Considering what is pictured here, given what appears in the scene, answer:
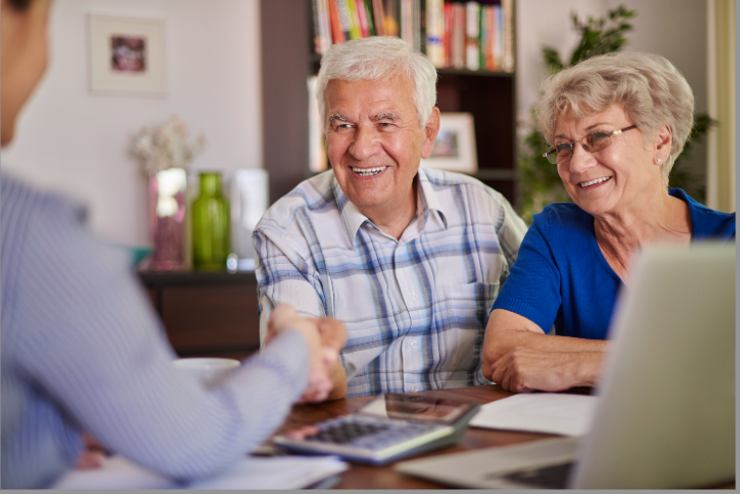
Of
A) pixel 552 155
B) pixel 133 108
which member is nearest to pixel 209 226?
pixel 133 108

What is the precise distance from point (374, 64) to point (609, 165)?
53 cm

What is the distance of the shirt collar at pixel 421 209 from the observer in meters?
1.88

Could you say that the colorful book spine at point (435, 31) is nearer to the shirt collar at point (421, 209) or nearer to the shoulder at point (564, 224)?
the shirt collar at point (421, 209)

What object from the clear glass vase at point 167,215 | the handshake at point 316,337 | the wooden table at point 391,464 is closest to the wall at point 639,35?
the clear glass vase at point 167,215

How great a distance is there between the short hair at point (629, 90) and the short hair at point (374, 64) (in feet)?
1.02

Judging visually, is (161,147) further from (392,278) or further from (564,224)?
(564,224)

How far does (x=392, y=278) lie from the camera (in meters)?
1.88

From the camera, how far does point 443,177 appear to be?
2.04 metres

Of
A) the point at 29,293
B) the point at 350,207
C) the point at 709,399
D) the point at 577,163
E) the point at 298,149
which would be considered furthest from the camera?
the point at 298,149

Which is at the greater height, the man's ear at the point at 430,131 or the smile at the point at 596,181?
the man's ear at the point at 430,131

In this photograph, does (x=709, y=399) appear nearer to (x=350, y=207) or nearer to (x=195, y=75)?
(x=350, y=207)

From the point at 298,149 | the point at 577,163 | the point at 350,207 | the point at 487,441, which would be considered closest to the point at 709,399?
the point at 487,441

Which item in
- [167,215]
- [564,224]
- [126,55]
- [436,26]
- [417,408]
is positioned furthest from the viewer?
[436,26]

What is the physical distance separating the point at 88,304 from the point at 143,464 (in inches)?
6.1
